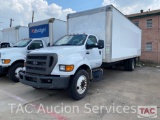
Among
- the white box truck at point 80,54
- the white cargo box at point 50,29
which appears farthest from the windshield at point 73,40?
the white cargo box at point 50,29

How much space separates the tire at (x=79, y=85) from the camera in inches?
186

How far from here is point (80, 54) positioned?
5.33m

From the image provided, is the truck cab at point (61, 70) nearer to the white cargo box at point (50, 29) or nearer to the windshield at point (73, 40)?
the windshield at point (73, 40)

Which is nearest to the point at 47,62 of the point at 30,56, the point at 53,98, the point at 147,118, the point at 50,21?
the point at 30,56

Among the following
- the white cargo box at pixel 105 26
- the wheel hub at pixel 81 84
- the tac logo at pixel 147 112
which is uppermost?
the white cargo box at pixel 105 26

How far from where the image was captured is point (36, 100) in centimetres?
494

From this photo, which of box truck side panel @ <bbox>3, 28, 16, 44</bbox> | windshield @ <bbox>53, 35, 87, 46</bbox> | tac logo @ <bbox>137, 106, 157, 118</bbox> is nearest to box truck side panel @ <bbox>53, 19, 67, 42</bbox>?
windshield @ <bbox>53, 35, 87, 46</bbox>

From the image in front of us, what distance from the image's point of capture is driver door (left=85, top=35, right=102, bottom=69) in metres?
5.80

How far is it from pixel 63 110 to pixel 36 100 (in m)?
1.19

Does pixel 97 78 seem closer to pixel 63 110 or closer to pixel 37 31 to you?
pixel 63 110

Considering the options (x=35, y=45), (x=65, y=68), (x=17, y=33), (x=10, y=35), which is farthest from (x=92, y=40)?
(x=10, y=35)

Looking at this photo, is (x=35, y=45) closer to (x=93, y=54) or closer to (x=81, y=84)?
(x=93, y=54)

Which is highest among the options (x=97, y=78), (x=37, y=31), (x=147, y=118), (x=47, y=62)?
(x=37, y=31)

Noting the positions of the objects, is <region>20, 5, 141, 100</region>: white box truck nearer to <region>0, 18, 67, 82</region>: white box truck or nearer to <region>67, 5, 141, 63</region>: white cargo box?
<region>67, 5, 141, 63</region>: white cargo box
